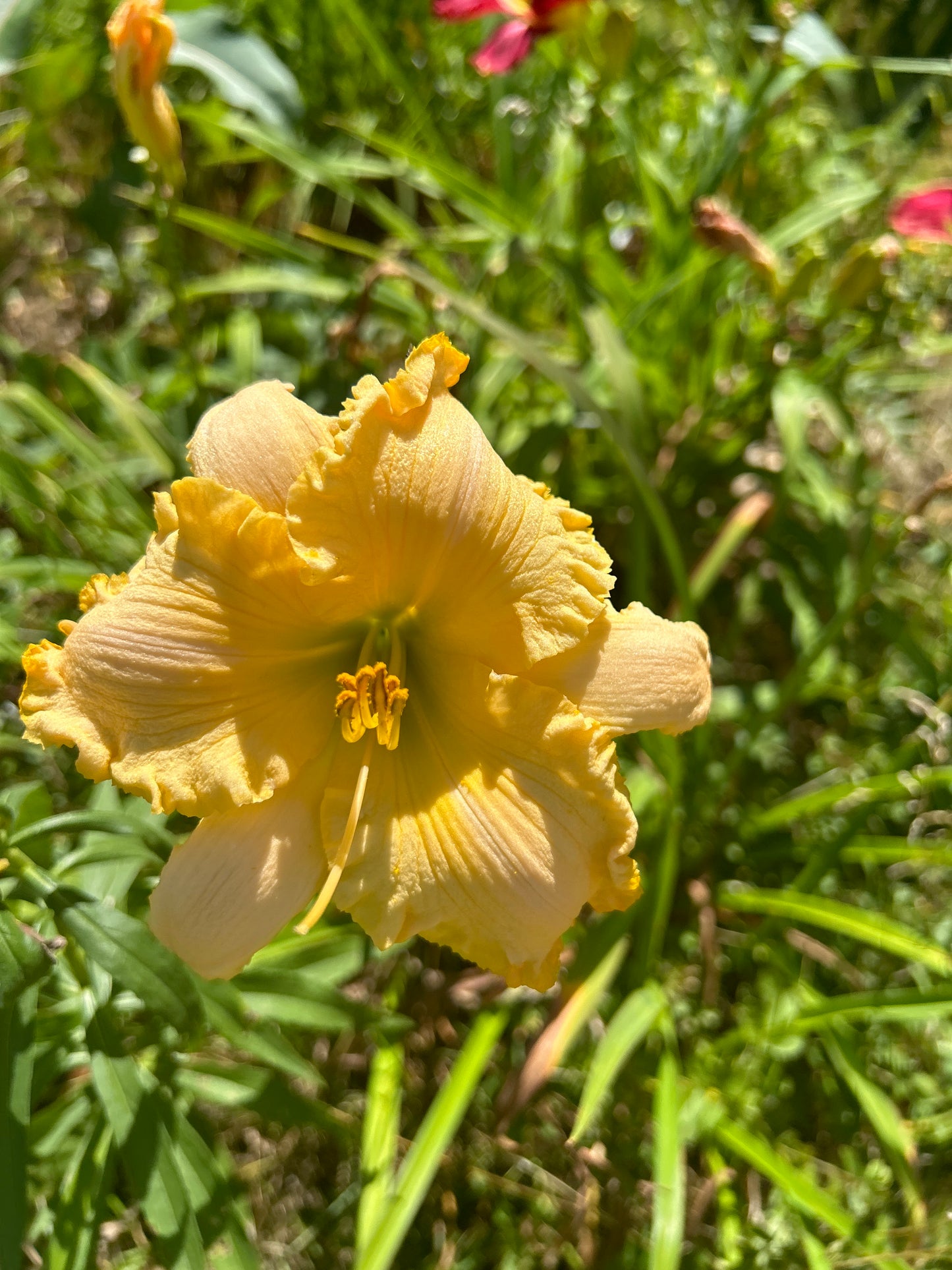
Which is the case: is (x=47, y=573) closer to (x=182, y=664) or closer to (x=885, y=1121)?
(x=182, y=664)

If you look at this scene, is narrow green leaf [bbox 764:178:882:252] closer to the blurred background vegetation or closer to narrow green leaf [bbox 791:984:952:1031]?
the blurred background vegetation

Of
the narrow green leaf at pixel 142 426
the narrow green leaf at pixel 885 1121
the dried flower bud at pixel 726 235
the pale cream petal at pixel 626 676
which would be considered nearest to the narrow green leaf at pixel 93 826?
the pale cream petal at pixel 626 676

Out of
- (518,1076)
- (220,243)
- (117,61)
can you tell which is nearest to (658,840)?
(518,1076)

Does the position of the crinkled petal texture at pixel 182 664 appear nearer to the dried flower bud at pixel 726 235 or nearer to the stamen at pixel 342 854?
the stamen at pixel 342 854

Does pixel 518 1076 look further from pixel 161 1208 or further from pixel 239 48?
pixel 239 48

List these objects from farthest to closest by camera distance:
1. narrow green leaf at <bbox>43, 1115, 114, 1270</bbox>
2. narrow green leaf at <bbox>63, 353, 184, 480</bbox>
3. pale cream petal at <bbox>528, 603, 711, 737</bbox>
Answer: narrow green leaf at <bbox>63, 353, 184, 480</bbox>
narrow green leaf at <bbox>43, 1115, 114, 1270</bbox>
pale cream petal at <bbox>528, 603, 711, 737</bbox>

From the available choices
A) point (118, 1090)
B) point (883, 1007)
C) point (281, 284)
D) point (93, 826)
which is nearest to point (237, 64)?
point (281, 284)

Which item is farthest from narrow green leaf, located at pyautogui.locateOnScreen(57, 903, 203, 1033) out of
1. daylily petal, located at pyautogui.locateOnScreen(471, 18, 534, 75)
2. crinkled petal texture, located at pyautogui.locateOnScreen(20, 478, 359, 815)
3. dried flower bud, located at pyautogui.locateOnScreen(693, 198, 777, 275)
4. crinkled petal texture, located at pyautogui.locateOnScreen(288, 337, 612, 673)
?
daylily petal, located at pyautogui.locateOnScreen(471, 18, 534, 75)
